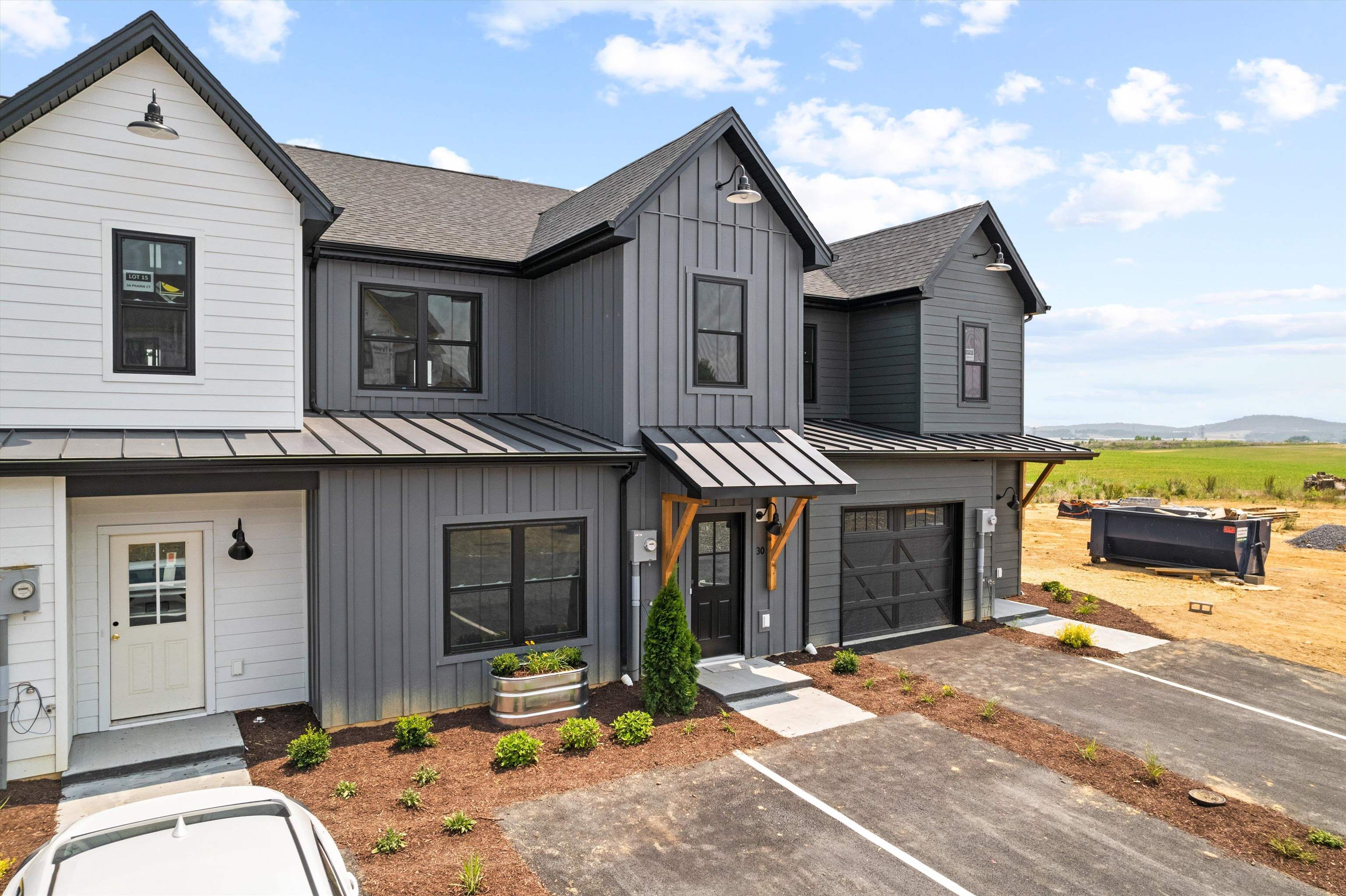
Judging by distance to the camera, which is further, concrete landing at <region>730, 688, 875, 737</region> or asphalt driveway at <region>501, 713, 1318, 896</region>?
concrete landing at <region>730, 688, 875, 737</region>

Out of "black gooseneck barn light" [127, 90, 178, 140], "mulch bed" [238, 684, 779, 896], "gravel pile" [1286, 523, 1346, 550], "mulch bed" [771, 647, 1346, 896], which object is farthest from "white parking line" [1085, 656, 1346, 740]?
"gravel pile" [1286, 523, 1346, 550]

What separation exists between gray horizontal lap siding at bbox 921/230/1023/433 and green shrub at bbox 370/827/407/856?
11.3 meters

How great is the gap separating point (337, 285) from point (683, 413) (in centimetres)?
508

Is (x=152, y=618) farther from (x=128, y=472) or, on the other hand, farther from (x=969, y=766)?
(x=969, y=766)

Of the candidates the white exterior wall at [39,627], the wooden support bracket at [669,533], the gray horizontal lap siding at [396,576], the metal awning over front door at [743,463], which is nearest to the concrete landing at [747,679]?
the wooden support bracket at [669,533]

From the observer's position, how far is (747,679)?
10.6 m

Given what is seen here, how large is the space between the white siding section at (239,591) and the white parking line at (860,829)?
5.55 m

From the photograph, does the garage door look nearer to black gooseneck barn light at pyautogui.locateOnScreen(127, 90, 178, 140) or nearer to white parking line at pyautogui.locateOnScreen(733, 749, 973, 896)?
white parking line at pyautogui.locateOnScreen(733, 749, 973, 896)

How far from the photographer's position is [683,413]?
1111 centimetres

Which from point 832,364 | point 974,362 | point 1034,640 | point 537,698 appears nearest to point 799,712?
point 537,698

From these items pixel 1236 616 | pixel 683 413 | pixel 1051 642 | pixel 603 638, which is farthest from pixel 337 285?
pixel 1236 616

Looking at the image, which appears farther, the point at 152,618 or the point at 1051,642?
the point at 1051,642

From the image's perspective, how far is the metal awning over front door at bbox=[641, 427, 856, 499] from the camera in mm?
9789

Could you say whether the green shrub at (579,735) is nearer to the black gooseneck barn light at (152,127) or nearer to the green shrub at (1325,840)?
the green shrub at (1325,840)
